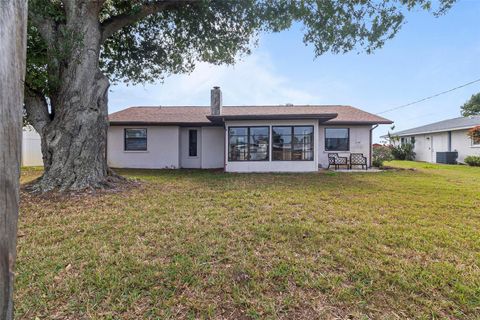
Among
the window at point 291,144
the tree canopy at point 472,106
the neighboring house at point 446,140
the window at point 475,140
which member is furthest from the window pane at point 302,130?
the tree canopy at point 472,106

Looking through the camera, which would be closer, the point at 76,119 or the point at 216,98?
the point at 76,119

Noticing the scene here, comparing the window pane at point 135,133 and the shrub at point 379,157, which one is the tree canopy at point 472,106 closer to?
the shrub at point 379,157

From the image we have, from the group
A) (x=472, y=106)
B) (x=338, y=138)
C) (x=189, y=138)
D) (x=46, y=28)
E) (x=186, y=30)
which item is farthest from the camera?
(x=472, y=106)

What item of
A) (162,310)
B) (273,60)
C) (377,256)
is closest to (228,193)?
(377,256)

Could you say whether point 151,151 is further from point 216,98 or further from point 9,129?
point 9,129

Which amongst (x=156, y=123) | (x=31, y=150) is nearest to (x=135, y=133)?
(x=156, y=123)

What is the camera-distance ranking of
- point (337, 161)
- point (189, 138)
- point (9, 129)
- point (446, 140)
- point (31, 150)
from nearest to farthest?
point (9, 129), point (337, 161), point (189, 138), point (31, 150), point (446, 140)

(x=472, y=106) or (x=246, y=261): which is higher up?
(x=472, y=106)

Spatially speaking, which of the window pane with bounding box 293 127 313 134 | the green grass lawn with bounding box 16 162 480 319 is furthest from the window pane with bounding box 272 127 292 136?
the green grass lawn with bounding box 16 162 480 319

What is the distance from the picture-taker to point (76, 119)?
23.3ft

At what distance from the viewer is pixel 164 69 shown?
11195 mm

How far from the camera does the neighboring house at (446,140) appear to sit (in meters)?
18.7

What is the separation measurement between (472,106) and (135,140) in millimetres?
52024

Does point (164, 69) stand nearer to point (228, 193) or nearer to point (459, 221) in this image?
point (228, 193)
